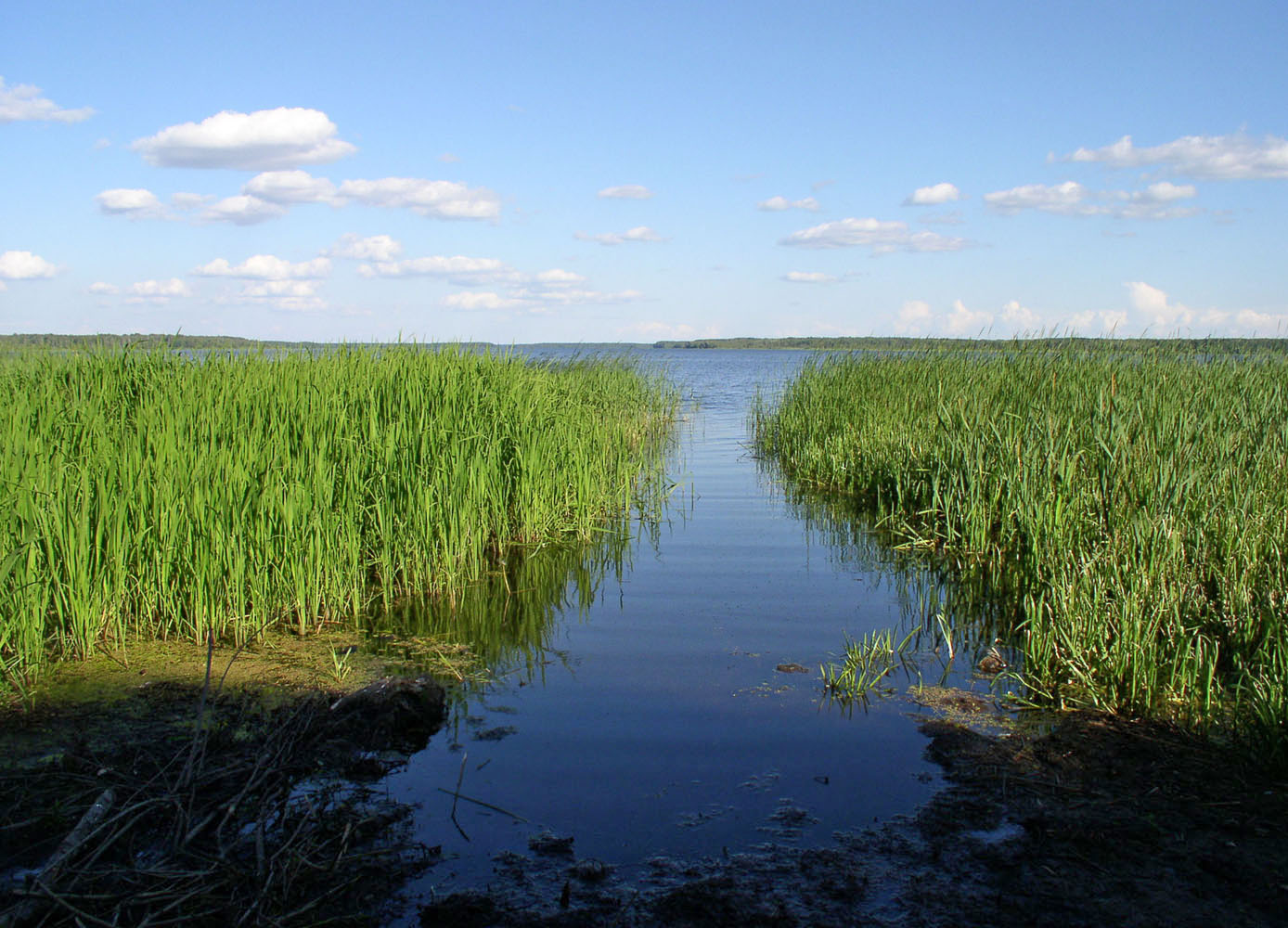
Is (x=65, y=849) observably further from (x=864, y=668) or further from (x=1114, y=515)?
(x=1114, y=515)

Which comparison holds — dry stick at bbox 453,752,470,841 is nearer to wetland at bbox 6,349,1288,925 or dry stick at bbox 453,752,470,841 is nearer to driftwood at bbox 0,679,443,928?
wetland at bbox 6,349,1288,925

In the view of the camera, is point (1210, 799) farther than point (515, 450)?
No

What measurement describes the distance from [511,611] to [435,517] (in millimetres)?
945

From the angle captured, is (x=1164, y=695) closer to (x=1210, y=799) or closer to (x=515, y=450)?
(x=1210, y=799)

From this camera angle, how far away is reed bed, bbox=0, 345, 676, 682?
185 inches

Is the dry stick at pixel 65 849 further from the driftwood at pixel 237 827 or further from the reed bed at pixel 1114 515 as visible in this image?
the reed bed at pixel 1114 515

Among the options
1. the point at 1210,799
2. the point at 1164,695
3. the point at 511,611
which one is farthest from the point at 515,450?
the point at 1210,799

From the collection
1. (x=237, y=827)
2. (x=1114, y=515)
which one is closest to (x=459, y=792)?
(x=237, y=827)

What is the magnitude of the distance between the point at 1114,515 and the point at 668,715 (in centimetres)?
323

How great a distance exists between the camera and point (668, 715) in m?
4.53

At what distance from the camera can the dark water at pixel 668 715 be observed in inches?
134

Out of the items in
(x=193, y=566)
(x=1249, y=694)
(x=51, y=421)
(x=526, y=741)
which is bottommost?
(x=526, y=741)

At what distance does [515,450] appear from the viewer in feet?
26.1

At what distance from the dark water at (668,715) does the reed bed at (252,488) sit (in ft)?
2.07
